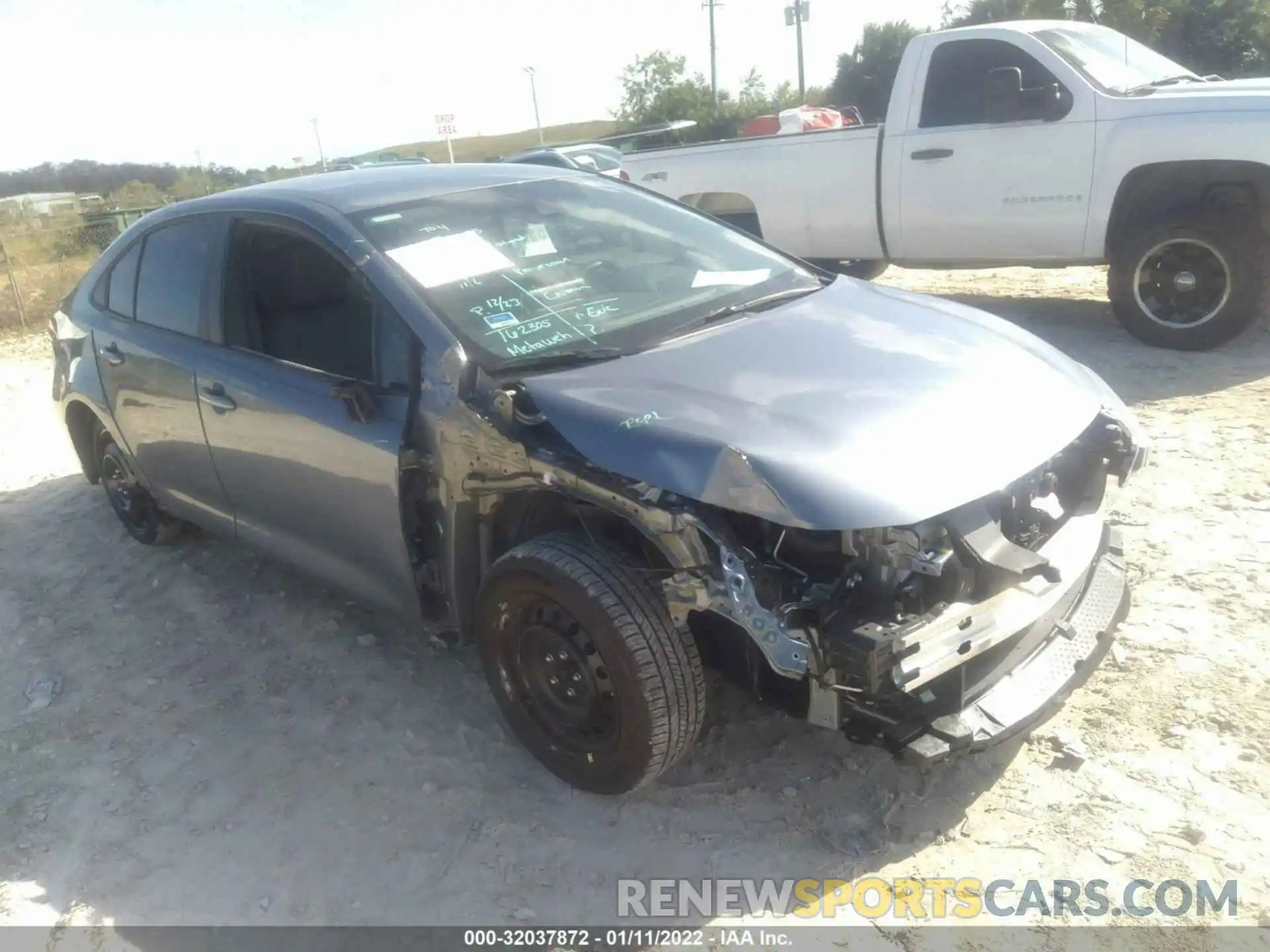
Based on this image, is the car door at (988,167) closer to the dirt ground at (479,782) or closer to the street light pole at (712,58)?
the dirt ground at (479,782)

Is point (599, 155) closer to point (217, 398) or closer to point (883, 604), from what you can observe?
point (217, 398)

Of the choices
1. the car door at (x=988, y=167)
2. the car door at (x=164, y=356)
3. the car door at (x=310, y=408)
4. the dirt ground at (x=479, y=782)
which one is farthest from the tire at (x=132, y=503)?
the car door at (x=988, y=167)

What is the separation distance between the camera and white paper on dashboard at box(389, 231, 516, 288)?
3195 millimetres

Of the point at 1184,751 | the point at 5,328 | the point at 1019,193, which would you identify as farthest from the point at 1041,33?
the point at 5,328

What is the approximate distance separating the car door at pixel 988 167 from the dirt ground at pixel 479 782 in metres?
2.91

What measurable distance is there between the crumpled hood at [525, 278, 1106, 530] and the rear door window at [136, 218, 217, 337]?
179cm

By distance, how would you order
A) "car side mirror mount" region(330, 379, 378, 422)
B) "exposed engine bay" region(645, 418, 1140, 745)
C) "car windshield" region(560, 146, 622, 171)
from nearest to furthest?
"exposed engine bay" region(645, 418, 1140, 745), "car side mirror mount" region(330, 379, 378, 422), "car windshield" region(560, 146, 622, 171)

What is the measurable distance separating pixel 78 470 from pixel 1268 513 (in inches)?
261

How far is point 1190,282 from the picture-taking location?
6.32 meters

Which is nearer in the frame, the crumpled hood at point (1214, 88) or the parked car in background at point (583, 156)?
the crumpled hood at point (1214, 88)

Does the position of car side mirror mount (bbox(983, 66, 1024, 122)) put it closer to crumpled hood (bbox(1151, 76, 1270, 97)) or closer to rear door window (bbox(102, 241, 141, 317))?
crumpled hood (bbox(1151, 76, 1270, 97))

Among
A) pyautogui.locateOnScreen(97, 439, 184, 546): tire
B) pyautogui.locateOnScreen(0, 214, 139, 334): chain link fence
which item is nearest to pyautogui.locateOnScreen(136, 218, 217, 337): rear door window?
pyautogui.locateOnScreen(97, 439, 184, 546): tire

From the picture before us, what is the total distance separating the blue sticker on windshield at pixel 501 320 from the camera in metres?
3.09

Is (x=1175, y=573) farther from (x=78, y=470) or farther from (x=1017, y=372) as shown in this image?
(x=78, y=470)
